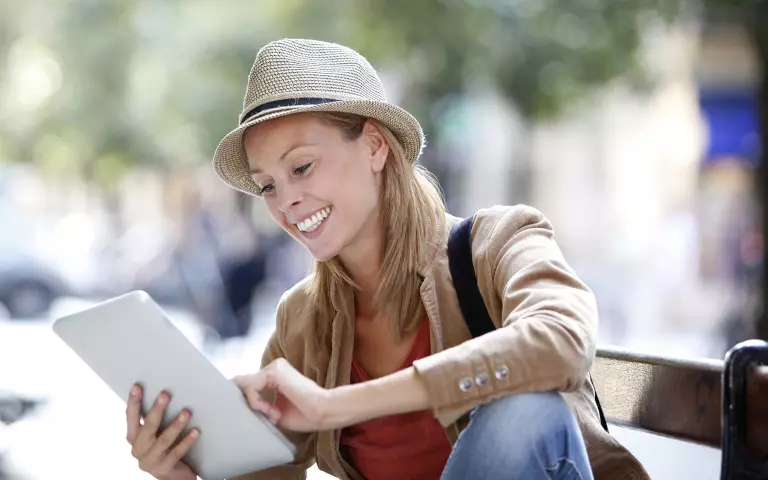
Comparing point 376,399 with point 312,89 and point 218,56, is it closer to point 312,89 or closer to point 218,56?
point 312,89

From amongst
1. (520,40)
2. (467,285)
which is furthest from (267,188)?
(520,40)

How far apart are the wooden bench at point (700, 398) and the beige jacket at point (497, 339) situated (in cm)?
15

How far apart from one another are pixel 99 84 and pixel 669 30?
1227 centimetres

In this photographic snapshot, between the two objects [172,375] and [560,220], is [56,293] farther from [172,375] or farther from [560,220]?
[172,375]

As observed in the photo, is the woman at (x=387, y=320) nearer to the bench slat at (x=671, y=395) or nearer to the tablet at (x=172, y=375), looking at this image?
the tablet at (x=172, y=375)

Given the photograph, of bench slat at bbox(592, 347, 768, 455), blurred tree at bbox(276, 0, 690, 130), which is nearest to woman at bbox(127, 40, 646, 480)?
bench slat at bbox(592, 347, 768, 455)

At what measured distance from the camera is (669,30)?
10.9 metres

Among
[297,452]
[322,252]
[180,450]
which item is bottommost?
[297,452]

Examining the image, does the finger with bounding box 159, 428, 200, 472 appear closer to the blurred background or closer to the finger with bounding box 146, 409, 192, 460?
the finger with bounding box 146, 409, 192, 460

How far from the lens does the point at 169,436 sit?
86.0 inches

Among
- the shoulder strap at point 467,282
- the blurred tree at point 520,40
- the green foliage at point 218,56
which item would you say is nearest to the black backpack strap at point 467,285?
the shoulder strap at point 467,282

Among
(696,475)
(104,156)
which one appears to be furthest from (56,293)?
(696,475)

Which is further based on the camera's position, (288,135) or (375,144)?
(375,144)

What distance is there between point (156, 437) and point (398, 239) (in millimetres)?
720
